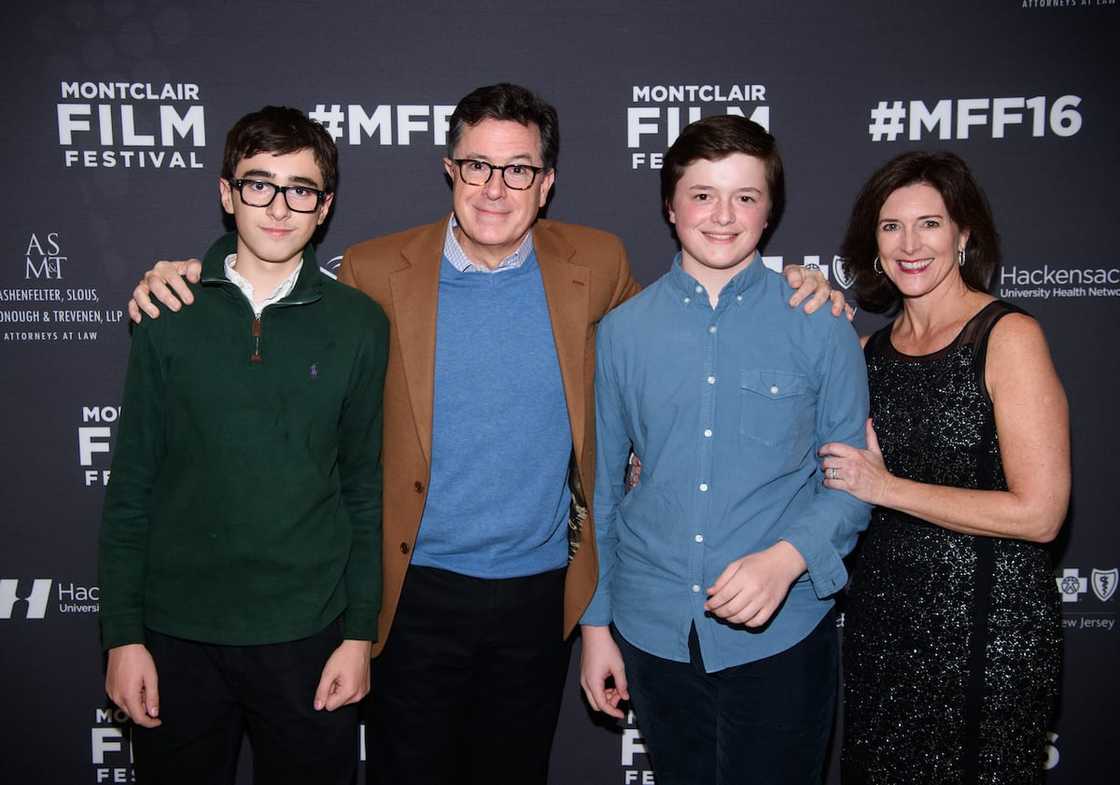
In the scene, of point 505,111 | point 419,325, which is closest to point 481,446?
point 419,325

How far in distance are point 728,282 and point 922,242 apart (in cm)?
54

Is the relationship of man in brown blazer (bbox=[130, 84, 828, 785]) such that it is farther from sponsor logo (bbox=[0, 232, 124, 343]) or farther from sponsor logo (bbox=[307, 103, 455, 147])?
sponsor logo (bbox=[0, 232, 124, 343])

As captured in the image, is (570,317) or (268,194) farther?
(570,317)

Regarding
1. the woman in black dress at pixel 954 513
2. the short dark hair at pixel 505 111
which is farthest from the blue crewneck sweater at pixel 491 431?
the woman in black dress at pixel 954 513

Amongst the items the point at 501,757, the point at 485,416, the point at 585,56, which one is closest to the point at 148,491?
the point at 485,416

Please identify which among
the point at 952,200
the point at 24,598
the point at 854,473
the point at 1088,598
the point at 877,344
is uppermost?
the point at 952,200

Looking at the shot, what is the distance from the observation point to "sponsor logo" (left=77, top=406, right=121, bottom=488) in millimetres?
2783

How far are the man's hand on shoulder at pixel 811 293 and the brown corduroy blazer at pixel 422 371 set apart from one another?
0.52 meters

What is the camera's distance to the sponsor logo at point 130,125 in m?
2.65

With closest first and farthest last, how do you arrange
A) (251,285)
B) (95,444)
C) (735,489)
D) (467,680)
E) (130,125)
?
(735,489), (251,285), (467,680), (130,125), (95,444)

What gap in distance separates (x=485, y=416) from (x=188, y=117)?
151 centimetres

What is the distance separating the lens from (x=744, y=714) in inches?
72.2

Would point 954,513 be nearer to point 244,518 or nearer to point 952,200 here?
point 952,200

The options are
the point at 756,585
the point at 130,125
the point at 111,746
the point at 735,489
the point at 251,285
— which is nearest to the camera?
the point at 756,585
